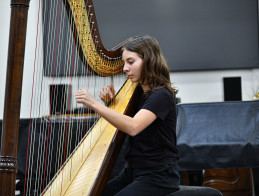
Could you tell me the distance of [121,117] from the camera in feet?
5.08

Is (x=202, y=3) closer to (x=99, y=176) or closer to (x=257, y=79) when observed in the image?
(x=257, y=79)

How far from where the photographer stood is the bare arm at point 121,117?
1.45 m

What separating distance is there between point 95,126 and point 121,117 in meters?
0.58

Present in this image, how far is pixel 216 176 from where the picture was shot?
10.5 feet

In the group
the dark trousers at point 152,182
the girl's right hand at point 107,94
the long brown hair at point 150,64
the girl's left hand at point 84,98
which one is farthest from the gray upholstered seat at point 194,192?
the girl's right hand at point 107,94

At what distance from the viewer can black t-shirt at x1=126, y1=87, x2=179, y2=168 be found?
1.65m

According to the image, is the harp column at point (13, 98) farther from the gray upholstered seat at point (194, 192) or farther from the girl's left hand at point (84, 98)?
the gray upholstered seat at point (194, 192)

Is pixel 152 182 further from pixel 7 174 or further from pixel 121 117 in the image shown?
pixel 7 174

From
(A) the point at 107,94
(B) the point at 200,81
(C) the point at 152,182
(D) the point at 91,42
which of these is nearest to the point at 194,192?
(C) the point at 152,182

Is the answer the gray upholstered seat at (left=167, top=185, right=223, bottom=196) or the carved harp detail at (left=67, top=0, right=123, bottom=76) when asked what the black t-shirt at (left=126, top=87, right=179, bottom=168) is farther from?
the carved harp detail at (left=67, top=0, right=123, bottom=76)

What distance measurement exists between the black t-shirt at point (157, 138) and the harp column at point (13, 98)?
0.68m

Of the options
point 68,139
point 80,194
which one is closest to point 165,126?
point 80,194

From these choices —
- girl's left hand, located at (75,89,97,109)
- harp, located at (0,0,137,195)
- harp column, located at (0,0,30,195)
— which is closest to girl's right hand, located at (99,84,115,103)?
harp, located at (0,0,137,195)

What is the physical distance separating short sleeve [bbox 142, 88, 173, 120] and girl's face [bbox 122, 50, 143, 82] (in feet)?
0.39
